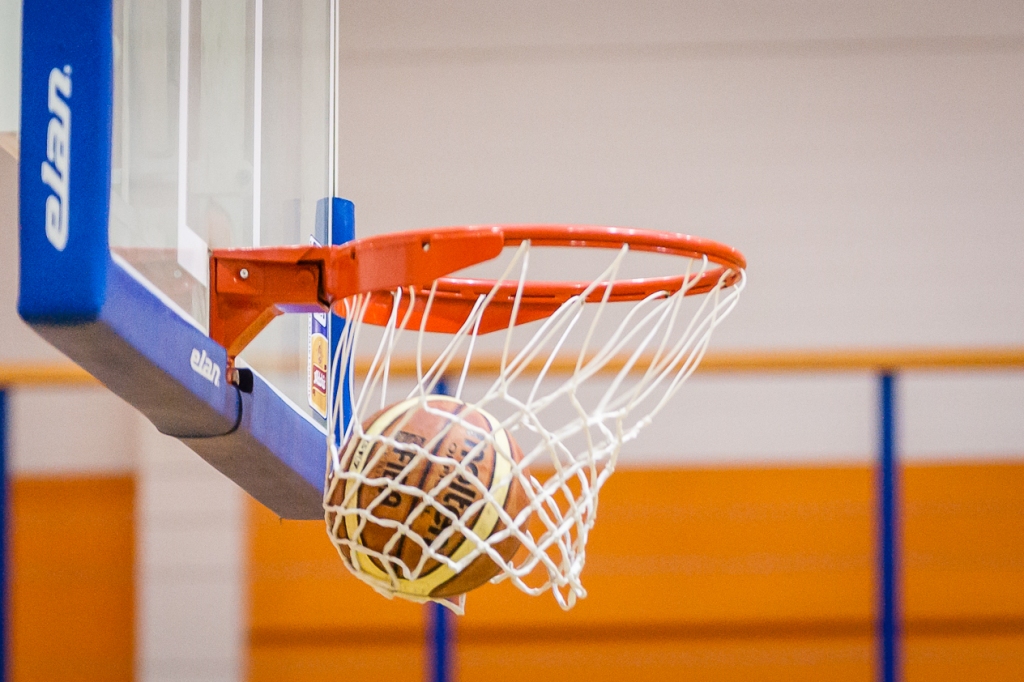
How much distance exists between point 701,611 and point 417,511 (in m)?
1.91

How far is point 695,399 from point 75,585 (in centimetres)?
183

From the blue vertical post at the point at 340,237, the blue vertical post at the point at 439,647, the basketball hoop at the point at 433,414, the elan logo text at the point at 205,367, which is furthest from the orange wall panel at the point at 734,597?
the elan logo text at the point at 205,367

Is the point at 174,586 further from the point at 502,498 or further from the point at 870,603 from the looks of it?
the point at 502,498

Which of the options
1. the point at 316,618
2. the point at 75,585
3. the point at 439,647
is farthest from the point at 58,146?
the point at 75,585

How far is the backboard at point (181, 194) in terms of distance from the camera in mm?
892

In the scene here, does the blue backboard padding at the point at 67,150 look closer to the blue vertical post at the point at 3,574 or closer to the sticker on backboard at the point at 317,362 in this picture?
the sticker on backboard at the point at 317,362

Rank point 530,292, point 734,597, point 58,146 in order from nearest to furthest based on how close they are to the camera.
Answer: point 58,146, point 530,292, point 734,597

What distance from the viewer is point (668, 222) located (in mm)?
3330

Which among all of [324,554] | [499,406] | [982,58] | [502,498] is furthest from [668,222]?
[502,498]

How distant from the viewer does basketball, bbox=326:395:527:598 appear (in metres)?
1.19

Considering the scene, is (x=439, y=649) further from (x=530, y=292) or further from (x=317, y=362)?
(x=530, y=292)

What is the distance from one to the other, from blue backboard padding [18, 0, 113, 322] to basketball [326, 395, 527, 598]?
41 cm

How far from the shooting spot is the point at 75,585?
10.3 ft

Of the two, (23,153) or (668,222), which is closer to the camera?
(23,153)
